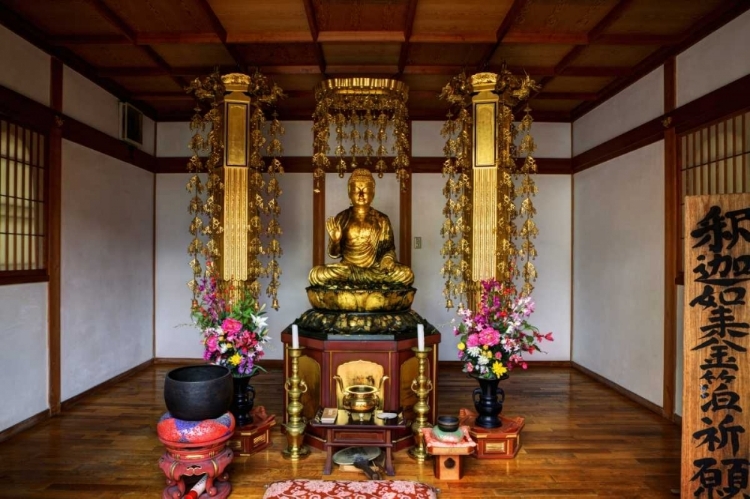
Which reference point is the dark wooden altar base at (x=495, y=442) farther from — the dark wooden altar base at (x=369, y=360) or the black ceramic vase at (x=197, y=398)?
the black ceramic vase at (x=197, y=398)

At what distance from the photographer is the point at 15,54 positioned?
A: 3.24 meters

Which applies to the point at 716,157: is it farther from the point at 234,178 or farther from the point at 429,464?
the point at 234,178

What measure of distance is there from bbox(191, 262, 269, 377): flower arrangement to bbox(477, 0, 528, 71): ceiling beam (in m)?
2.49

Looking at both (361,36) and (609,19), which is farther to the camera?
A: (361,36)

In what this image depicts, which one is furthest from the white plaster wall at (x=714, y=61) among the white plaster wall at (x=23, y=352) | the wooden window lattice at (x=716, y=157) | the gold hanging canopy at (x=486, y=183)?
the white plaster wall at (x=23, y=352)

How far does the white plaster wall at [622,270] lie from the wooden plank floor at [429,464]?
1.40 feet

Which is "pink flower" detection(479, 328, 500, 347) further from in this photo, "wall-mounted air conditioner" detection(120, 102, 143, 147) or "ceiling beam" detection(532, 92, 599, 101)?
"wall-mounted air conditioner" detection(120, 102, 143, 147)

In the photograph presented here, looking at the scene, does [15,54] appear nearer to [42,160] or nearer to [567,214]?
[42,160]

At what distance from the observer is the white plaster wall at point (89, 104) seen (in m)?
3.83

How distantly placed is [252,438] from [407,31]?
281 centimetres

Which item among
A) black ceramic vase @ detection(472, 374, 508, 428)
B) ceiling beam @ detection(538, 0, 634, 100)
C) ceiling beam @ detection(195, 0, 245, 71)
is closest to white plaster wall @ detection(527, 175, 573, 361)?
ceiling beam @ detection(538, 0, 634, 100)

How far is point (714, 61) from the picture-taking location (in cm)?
317

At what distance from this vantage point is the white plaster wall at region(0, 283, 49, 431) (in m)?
3.11

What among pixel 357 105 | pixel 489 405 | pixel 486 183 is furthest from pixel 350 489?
pixel 357 105
